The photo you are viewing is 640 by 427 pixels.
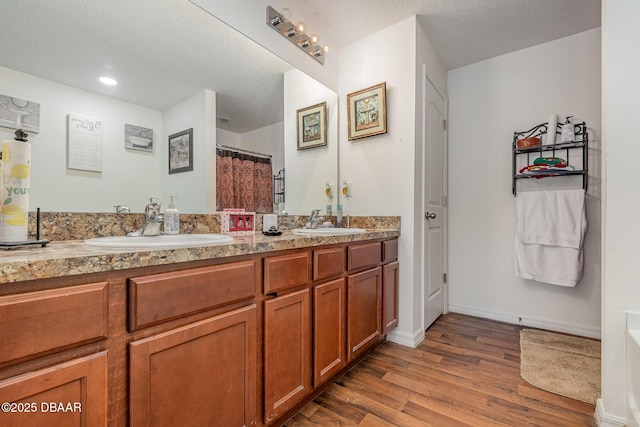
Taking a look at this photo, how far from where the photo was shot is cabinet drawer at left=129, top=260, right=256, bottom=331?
2.49ft

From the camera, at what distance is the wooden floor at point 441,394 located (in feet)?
4.41

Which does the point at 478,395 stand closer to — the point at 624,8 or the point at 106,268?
the point at 106,268

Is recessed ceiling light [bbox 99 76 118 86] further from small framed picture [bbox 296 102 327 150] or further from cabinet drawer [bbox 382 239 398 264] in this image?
cabinet drawer [bbox 382 239 398 264]

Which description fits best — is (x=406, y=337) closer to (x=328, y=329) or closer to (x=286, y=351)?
(x=328, y=329)

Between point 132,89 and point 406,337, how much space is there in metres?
2.25

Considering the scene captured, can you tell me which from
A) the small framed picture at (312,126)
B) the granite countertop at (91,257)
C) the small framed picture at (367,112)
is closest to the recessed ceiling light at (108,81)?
the granite countertop at (91,257)

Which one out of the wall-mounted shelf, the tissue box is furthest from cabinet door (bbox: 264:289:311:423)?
the wall-mounted shelf

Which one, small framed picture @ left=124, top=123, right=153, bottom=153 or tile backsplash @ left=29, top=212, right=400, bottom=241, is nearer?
tile backsplash @ left=29, top=212, right=400, bottom=241

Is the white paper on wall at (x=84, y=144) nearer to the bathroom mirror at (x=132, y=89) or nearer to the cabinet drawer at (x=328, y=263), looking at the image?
the bathroom mirror at (x=132, y=89)

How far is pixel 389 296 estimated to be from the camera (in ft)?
6.65

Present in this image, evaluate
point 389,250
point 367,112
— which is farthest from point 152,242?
point 367,112

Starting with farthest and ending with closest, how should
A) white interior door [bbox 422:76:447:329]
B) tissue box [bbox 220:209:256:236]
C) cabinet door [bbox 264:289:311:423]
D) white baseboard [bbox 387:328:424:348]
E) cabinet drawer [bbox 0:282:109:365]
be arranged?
white interior door [bbox 422:76:447:329], white baseboard [bbox 387:328:424:348], tissue box [bbox 220:209:256:236], cabinet door [bbox 264:289:311:423], cabinet drawer [bbox 0:282:109:365]

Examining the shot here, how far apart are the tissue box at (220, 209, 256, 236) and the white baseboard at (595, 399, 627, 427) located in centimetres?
186

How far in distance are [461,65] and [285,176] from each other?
6.99 feet
